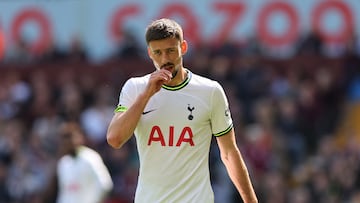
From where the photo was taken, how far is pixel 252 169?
56.7ft

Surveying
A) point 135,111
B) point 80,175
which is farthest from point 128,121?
point 80,175

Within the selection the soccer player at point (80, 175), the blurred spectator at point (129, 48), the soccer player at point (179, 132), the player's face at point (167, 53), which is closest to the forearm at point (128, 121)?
the soccer player at point (179, 132)

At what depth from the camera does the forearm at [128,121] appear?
7242 millimetres

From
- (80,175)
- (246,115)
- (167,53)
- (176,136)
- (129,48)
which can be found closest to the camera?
(167,53)

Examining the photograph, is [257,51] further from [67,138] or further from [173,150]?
[173,150]

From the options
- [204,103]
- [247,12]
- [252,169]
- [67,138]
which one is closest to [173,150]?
[204,103]

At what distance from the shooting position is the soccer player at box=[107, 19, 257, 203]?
754 centimetres

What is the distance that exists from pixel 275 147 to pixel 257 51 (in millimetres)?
2401

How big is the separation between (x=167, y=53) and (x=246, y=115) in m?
11.0

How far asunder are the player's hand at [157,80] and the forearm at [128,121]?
0.16 feet

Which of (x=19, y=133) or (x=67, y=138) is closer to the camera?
(x=67, y=138)

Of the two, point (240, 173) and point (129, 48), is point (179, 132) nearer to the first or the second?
point (240, 173)

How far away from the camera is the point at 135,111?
725cm

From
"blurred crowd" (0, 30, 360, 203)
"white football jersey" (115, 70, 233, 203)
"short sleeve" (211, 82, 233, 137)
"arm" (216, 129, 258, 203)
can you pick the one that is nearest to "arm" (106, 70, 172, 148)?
"white football jersey" (115, 70, 233, 203)
